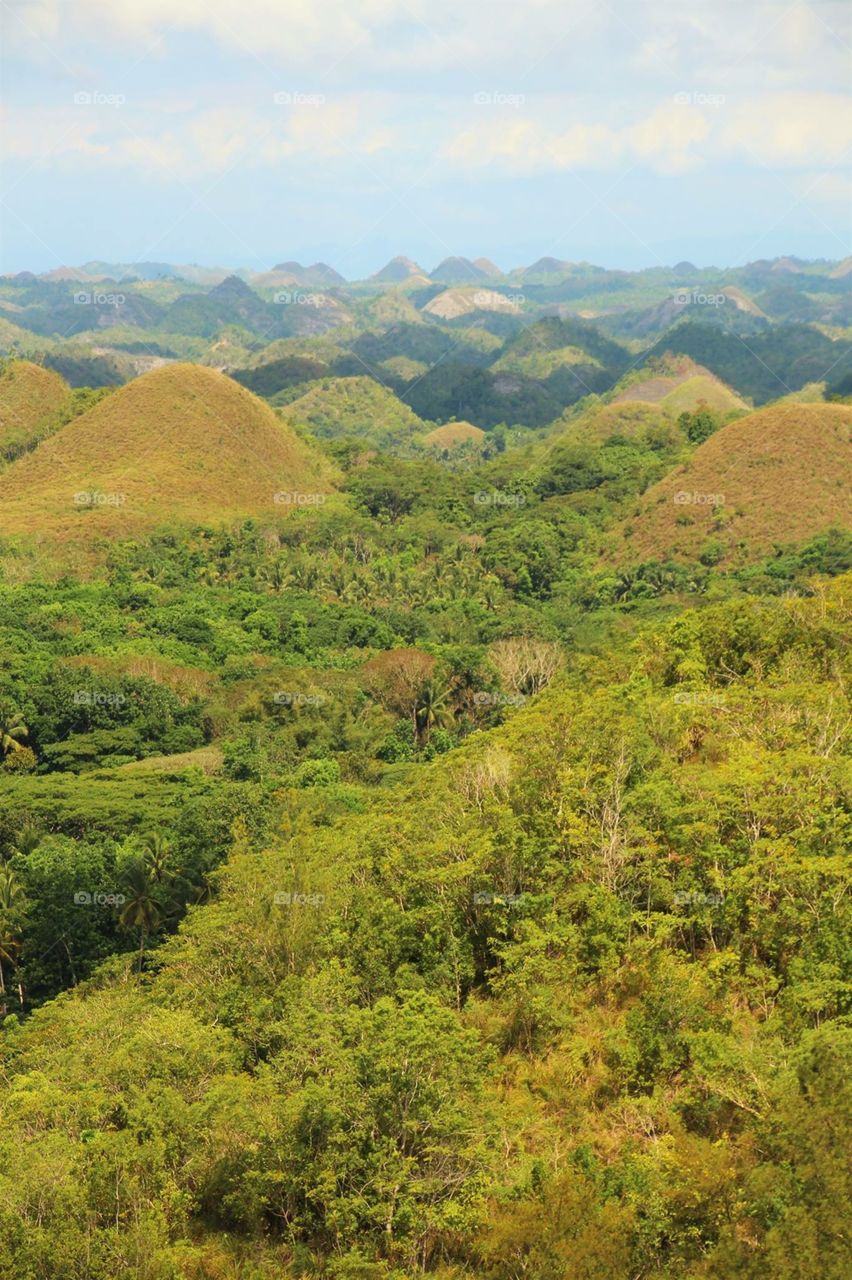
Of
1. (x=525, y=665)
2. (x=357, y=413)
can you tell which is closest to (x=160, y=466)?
(x=525, y=665)

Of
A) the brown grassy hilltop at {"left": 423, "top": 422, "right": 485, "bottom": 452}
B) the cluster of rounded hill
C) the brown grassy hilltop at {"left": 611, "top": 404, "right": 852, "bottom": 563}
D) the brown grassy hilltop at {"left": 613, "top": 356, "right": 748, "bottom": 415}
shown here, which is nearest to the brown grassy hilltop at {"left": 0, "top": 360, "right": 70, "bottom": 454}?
the cluster of rounded hill

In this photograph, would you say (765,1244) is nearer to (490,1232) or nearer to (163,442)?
(490,1232)

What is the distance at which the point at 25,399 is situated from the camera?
9806cm

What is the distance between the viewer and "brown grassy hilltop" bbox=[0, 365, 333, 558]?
3095 inches

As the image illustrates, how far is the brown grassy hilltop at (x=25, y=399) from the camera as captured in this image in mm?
94500

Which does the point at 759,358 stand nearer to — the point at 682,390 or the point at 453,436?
the point at 682,390

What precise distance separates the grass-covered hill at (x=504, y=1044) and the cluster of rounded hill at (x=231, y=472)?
5056 cm

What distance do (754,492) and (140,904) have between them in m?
56.4

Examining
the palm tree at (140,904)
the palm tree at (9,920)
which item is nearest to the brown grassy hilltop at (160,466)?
the palm tree at (9,920)

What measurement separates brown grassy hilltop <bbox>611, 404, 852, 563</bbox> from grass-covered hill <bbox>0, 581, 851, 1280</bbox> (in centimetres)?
4834

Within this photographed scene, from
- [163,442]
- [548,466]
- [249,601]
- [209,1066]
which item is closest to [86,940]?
[209,1066]

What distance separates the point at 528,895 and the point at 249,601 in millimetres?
47558

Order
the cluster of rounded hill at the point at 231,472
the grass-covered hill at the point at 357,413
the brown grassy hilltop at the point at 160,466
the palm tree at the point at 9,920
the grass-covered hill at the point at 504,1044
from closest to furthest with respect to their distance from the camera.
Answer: the grass-covered hill at the point at 504,1044 → the palm tree at the point at 9,920 → the cluster of rounded hill at the point at 231,472 → the brown grassy hilltop at the point at 160,466 → the grass-covered hill at the point at 357,413

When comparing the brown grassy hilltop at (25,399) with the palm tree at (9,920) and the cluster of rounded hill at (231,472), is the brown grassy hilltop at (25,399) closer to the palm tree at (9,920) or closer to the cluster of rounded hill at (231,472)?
the cluster of rounded hill at (231,472)
